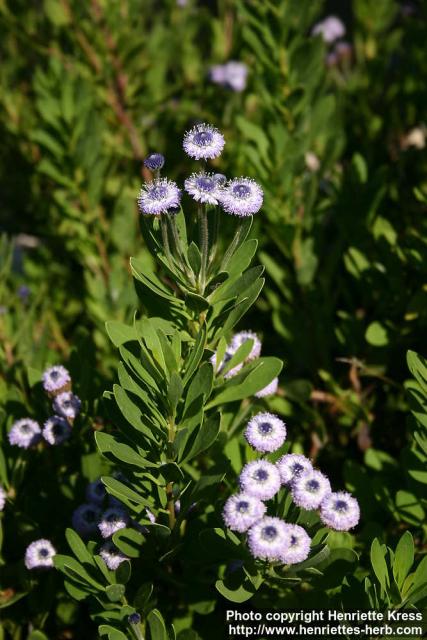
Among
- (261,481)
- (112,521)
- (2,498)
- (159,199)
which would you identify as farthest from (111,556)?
(159,199)

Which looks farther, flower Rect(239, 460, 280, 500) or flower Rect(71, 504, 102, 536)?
flower Rect(71, 504, 102, 536)

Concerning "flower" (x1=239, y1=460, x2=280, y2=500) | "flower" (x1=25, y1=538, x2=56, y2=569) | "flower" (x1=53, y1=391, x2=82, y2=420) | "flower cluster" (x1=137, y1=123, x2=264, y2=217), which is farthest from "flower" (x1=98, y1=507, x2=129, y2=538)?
"flower cluster" (x1=137, y1=123, x2=264, y2=217)

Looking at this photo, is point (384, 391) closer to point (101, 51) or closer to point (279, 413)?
point (279, 413)

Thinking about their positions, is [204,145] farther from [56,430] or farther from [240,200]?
[56,430]

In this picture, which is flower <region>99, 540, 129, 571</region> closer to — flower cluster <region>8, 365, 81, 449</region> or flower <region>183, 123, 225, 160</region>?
flower cluster <region>8, 365, 81, 449</region>

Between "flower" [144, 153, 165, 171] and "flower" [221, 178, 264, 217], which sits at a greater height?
"flower" [144, 153, 165, 171]

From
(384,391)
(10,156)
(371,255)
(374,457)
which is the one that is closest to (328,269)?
(371,255)

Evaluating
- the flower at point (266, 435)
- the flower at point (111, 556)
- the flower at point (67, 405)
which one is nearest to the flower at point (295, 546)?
the flower at point (266, 435)
